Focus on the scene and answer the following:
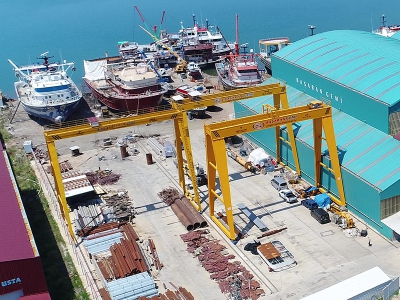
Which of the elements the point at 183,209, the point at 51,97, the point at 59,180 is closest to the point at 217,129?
the point at 183,209

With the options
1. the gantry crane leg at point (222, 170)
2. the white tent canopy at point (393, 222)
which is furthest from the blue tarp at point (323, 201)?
the gantry crane leg at point (222, 170)

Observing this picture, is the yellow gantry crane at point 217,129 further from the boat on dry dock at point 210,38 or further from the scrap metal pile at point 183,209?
the boat on dry dock at point 210,38

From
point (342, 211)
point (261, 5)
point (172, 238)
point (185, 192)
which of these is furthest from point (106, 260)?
point (261, 5)

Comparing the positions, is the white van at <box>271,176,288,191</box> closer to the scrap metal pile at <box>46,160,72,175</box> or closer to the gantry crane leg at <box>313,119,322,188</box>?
the gantry crane leg at <box>313,119,322,188</box>

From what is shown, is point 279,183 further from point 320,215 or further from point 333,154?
point 320,215

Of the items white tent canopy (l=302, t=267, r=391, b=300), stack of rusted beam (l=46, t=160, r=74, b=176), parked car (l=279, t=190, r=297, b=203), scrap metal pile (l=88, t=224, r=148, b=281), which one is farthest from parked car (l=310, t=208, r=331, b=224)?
stack of rusted beam (l=46, t=160, r=74, b=176)

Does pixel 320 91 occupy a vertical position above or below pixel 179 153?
above

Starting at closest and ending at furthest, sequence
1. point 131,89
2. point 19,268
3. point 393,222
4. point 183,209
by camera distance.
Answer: point 19,268 < point 393,222 < point 183,209 < point 131,89
